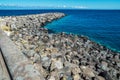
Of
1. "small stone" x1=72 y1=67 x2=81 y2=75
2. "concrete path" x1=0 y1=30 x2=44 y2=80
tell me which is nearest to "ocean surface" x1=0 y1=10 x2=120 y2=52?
"small stone" x1=72 y1=67 x2=81 y2=75

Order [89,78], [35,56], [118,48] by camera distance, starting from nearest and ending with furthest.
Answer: [89,78] < [35,56] < [118,48]

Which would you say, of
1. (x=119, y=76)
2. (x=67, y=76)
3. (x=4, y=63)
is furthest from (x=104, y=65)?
(x=4, y=63)

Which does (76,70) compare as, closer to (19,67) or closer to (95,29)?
(19,67)

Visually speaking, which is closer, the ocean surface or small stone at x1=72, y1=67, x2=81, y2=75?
small stone at x1=72, y1=67, x2=81, y2=75

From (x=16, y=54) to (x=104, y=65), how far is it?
6452 millimetres

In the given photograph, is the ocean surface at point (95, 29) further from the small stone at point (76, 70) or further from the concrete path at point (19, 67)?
the concrete path at point (19, 67)

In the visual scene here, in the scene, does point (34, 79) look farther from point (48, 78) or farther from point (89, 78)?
point (89, 78)

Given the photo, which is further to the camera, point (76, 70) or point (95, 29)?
point (95, 29)

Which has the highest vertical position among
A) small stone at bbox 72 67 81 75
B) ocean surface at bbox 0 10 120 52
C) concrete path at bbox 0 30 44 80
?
concrete path at bbox 0 30 44 80

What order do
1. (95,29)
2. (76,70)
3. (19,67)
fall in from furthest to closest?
1. (95,29)
2. (76,70)
3. (19,67)

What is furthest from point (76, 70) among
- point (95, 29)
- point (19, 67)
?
point (95, 29)

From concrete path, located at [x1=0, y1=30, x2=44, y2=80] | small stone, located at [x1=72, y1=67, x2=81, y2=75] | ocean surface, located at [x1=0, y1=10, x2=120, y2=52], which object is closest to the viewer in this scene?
concrete path, located at [x1=0, y1=30, x2=44, y2=80]

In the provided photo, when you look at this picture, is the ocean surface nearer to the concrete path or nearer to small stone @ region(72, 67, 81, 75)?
small stone @ region(72, 67, 81, 75)

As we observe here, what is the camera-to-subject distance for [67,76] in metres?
8.93
